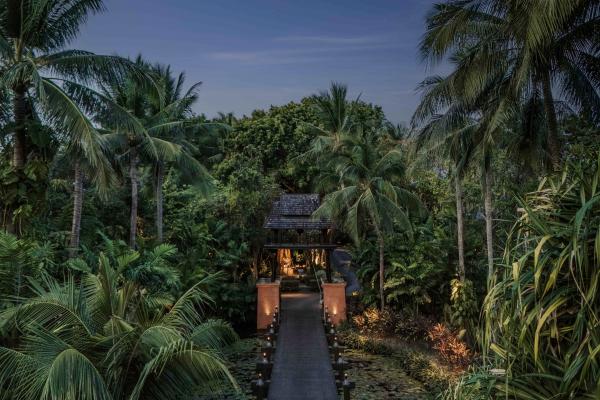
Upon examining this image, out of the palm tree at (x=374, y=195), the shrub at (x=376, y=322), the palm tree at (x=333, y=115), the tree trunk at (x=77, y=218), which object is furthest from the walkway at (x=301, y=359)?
the palm tree at (x=333, y=115)

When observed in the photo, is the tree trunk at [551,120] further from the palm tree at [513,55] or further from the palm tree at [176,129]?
the palm tree at [176,129]

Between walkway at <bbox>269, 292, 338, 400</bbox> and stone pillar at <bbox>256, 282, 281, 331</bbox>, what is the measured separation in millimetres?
670

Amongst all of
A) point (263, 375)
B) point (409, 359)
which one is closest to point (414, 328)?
point (409, 359)

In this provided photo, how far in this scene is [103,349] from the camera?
6230mm

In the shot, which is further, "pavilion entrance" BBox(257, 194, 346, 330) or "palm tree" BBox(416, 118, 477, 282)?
"pavilion entrance" BBox(257, 194, 346, 330)

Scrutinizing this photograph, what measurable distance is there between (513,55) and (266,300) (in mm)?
13755

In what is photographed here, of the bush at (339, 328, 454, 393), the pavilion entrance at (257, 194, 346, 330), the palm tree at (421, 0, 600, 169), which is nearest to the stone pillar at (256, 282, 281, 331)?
the pavilion entrance at (257, 194, 346, 330)

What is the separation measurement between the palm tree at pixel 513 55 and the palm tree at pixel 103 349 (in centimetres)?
847

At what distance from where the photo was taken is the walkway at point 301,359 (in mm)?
10984

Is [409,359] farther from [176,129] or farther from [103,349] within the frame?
[176,129]

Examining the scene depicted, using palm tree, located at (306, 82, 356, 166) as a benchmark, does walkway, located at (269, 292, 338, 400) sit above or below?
below

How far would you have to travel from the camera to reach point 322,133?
28.3 m

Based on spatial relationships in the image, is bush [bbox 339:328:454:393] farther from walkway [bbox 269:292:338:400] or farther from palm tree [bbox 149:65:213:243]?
palm tree [bbox 149:65:213:243]

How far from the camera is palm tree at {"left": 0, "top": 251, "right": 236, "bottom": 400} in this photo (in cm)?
528
